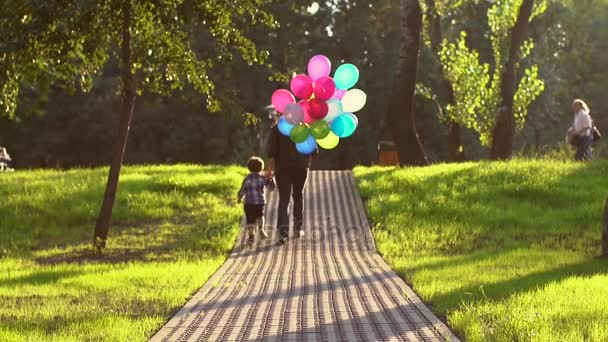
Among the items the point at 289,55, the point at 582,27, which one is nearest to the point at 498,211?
the point at 289,55

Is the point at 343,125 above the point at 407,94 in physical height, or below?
below

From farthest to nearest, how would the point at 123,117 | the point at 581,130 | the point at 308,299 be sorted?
the point at 581,130 → the point at 123,117 → the point at 308,299

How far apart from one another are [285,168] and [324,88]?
6.41ft

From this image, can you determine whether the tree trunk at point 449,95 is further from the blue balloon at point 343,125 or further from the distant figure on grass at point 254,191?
the blue balloon at point 343,125

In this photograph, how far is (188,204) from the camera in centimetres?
1847

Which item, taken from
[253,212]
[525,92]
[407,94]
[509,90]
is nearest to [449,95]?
[525,92]

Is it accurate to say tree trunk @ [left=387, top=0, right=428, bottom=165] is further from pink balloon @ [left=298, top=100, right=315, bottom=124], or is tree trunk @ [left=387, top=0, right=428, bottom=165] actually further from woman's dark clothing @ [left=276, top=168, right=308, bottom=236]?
pink balloon @ [left=298, top=100, right=315, bottom=124]

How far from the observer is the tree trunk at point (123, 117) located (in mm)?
13693

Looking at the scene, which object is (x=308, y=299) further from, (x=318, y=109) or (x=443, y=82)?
(x=443, y=82)

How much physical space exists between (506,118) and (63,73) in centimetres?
1567

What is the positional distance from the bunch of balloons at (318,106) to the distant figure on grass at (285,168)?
821mm

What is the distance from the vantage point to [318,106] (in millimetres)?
13078

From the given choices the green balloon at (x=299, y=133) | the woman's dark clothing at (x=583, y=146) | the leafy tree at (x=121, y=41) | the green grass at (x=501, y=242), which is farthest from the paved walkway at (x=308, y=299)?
the woman's dark clothing at (x=583, y=146)

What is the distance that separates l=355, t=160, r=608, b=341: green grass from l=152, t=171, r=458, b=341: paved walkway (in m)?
0.35
